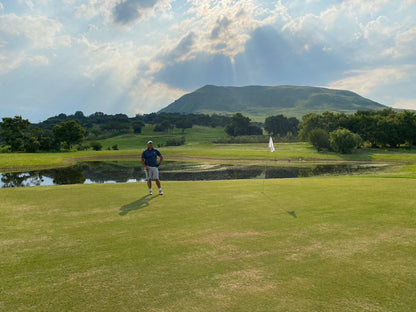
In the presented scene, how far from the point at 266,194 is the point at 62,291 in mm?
12443

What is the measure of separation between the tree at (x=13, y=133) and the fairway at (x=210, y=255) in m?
88.5

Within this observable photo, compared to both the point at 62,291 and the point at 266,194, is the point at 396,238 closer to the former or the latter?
the point at 266,194

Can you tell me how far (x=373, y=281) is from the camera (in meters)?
6.70

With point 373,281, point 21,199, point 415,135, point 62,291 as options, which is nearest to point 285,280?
point 373,281

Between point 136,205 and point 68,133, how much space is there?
97.7 metres

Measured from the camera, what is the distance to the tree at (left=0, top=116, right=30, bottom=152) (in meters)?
88.6

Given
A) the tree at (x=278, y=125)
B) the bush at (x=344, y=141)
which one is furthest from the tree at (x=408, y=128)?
the tree at (x=278, y=125)

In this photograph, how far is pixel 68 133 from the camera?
331ft

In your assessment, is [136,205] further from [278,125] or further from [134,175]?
[278,125]

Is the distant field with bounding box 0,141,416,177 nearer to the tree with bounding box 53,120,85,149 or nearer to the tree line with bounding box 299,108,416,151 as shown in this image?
the tree line with bounding box 299,108,416,151

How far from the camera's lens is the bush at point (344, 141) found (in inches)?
2972

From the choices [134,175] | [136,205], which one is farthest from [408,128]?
[136,205]

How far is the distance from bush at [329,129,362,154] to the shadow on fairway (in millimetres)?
70895

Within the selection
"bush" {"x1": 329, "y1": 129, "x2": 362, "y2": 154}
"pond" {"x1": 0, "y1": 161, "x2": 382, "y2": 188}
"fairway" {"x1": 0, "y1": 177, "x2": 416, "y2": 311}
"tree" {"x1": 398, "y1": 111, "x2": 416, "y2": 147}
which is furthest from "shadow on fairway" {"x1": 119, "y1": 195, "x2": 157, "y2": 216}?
"tree" {"x1": 398, "y1": 111, "x2": 416, "y2": 147}
